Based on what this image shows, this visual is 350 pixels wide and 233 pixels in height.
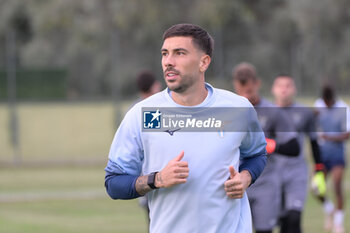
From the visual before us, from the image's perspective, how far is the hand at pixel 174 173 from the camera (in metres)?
4.24

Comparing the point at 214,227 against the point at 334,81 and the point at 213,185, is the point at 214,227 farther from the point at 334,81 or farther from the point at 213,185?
the point at 334,81

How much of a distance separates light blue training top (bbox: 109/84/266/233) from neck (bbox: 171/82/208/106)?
0.10 feet

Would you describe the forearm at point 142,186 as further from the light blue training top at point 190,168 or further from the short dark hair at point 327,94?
the short dark hair at point 327,94

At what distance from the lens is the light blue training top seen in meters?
4.42

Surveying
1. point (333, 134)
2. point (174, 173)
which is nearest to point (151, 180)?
point (174, 173)

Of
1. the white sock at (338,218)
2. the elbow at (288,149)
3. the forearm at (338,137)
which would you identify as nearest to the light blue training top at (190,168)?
the elbow at (288,149)

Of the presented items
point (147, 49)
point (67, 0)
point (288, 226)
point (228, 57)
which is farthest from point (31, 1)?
point (288, 226)

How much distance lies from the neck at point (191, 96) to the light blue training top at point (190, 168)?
32 mm

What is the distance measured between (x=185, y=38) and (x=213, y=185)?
2.74ft

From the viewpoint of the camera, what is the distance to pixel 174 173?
424cm

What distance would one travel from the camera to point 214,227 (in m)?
4.43

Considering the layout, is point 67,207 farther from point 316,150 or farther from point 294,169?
point 294,169

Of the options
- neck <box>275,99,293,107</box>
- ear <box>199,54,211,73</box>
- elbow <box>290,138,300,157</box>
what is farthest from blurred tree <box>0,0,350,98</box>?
ear <box>199,54,211,73</box>

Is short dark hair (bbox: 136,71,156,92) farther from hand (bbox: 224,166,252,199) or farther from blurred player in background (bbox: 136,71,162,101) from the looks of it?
hand (bbox: 224,166,252,199)
